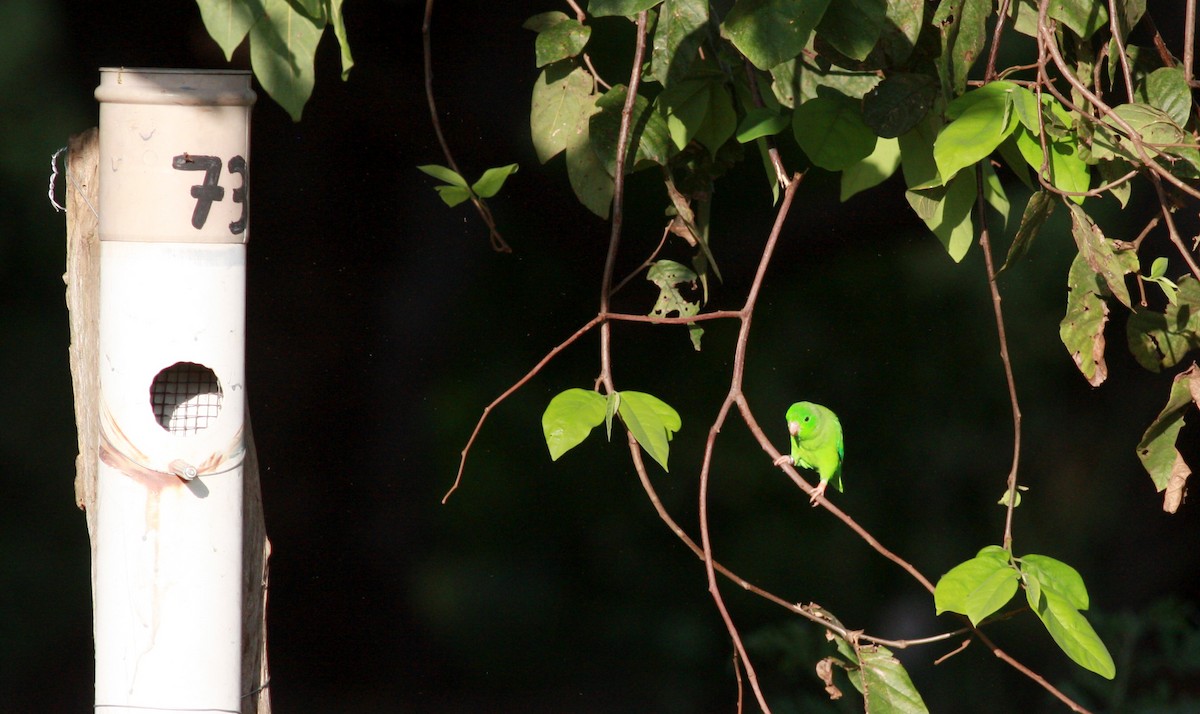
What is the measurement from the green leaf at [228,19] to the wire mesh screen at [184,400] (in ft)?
1.09

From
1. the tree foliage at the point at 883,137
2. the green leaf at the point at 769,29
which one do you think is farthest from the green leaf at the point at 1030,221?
the green leaf at the point at 769,29

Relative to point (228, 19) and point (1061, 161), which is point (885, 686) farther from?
point (228, 19)

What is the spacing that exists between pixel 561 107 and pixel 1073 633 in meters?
0.83

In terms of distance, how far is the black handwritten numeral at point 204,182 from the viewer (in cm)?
104

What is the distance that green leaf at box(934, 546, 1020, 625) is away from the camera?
1.06 meters

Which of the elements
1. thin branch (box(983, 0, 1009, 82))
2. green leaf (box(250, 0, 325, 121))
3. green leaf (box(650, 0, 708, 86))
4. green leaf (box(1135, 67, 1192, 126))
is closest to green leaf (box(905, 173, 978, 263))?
thin branch (box(983, 0, 1009, 82))

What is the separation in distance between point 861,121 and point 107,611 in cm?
91

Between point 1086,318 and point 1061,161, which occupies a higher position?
point 1061,161

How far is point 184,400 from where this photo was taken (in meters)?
1.13

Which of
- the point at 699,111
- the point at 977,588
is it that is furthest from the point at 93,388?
the point at 977,588

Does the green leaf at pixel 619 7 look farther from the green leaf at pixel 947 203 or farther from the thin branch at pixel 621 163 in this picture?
the green leaf at pixel 947 203

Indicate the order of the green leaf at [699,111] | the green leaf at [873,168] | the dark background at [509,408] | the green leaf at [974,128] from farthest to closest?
the dark background at [509,408] → the green leaf at [873,168] → the green leaf at [699,111] → the green leaf at [974,128]

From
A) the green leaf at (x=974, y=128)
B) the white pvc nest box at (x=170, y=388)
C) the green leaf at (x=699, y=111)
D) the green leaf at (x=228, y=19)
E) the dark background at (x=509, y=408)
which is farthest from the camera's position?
the dark background at (x=509, y=408)

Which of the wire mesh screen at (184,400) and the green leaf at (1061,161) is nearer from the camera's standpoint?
the wire mesh screen at (184,400)
